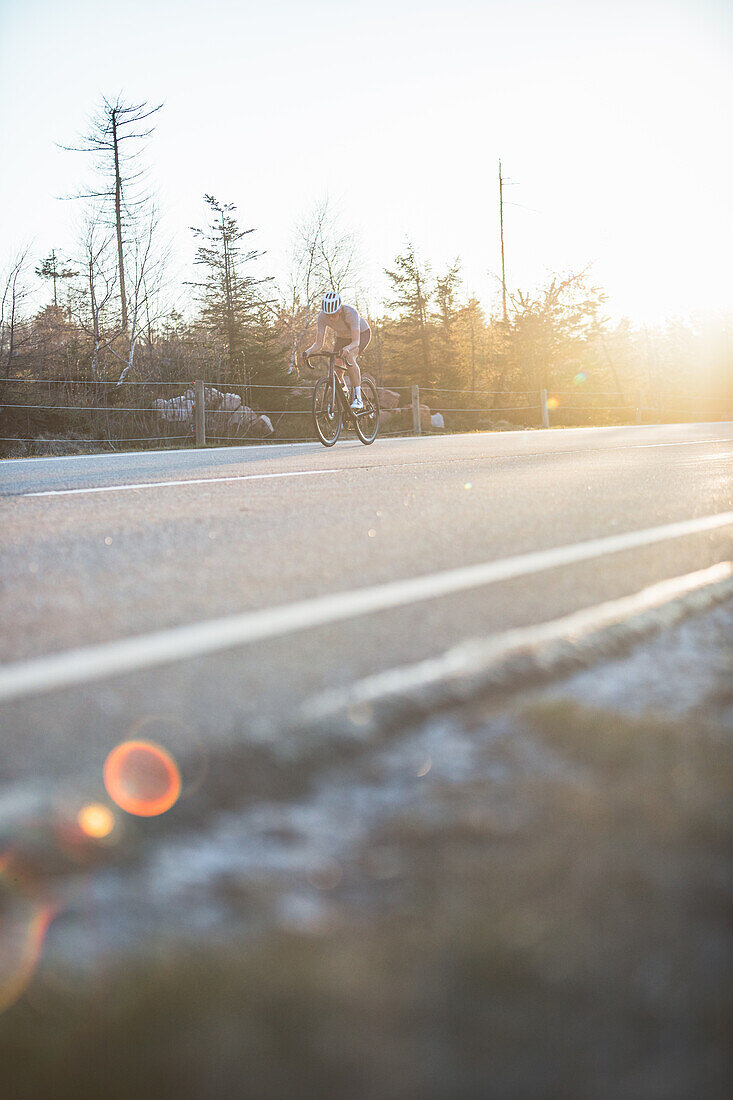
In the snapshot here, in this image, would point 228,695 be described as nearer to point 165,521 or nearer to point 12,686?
point 12,686

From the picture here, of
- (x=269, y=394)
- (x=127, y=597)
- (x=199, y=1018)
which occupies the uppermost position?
(x=269, y=394)

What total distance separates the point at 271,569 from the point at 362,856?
1628mm

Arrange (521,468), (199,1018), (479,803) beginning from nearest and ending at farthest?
(199,1018)
(479,803)
(521,468)

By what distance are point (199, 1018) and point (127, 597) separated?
5.06ft

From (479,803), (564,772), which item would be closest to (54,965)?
(479,803)

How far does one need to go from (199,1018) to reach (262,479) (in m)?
5.02

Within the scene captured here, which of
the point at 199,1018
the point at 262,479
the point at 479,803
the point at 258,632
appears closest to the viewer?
the point at 199,1018

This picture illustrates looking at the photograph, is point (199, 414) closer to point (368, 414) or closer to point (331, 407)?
point (368, 414)

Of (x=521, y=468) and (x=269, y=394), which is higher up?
(x=269, y=394)

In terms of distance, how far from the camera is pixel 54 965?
0.77 m

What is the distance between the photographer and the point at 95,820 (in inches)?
40.1

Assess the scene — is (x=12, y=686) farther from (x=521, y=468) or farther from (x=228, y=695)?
(x=521, y=468)

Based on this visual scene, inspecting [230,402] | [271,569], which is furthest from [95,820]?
[230,402]

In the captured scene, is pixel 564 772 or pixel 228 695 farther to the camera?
pixel 228 695
